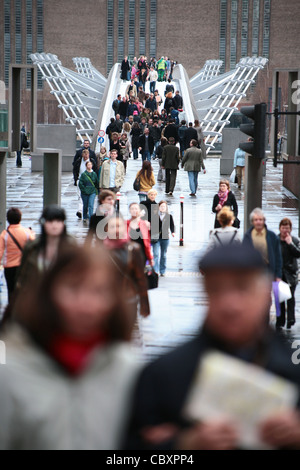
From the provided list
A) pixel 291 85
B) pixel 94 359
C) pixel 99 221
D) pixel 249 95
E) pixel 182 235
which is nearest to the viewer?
pixel 94 359

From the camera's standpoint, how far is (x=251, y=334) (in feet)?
7.17

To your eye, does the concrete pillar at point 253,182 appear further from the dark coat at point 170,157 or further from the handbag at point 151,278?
the dark coat at point 170,157

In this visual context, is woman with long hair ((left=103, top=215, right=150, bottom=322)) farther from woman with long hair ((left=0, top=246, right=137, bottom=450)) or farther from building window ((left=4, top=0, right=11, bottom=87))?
building window ((left=4, top=0, right=11, bottom=87))

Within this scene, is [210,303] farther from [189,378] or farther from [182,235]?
[182,235]

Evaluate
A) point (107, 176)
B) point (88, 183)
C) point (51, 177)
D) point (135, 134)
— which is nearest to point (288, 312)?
point (51, 177)

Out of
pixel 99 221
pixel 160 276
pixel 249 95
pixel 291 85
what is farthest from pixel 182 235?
pixel 249 95

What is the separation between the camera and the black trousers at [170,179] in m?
20.8

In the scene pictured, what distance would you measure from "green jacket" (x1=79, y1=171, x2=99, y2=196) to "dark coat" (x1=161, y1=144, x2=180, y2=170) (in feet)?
15.0

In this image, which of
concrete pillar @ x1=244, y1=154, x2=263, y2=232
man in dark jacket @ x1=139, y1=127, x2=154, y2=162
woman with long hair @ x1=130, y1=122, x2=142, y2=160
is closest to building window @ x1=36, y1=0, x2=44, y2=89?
woman with long hair @ x1=130, y1=122, x2=142, y2=160

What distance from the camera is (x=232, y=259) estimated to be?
7.12ft

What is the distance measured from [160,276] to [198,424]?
9.91 meters

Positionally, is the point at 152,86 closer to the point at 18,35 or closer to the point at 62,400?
the point at 18,35

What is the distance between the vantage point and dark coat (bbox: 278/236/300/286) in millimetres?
8969

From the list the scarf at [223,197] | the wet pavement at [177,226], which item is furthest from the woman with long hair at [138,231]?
the scarf at [223,197]
